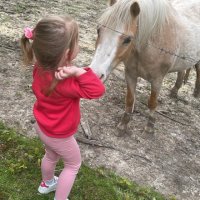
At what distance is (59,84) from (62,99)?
16cm

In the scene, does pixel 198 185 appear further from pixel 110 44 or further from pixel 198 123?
pixel 110 44

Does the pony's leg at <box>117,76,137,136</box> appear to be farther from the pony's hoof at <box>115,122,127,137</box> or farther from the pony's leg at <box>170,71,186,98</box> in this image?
the pony's leg at <box>170,71,186,98</box>

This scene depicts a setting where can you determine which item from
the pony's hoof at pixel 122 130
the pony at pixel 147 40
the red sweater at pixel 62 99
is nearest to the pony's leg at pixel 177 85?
the pony at pixel 147 40

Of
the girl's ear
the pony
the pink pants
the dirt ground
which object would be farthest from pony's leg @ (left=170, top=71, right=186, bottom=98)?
the girl's ear

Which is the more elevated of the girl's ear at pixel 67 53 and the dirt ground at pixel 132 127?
the girl's ear at pixel 67 53

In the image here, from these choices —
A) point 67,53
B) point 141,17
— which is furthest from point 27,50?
point 141,17

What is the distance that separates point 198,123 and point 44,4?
4.36 metres

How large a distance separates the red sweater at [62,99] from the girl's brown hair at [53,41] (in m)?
0.09

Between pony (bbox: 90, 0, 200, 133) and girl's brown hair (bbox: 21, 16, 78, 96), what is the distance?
912mm

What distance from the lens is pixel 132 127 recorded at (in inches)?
191

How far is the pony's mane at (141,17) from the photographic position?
3.44 metres

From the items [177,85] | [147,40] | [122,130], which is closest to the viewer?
[147,40]

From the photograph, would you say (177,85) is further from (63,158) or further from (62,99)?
(62,99)

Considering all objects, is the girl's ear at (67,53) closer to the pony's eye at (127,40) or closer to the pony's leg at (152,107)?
the pony's eye at (127,40)
